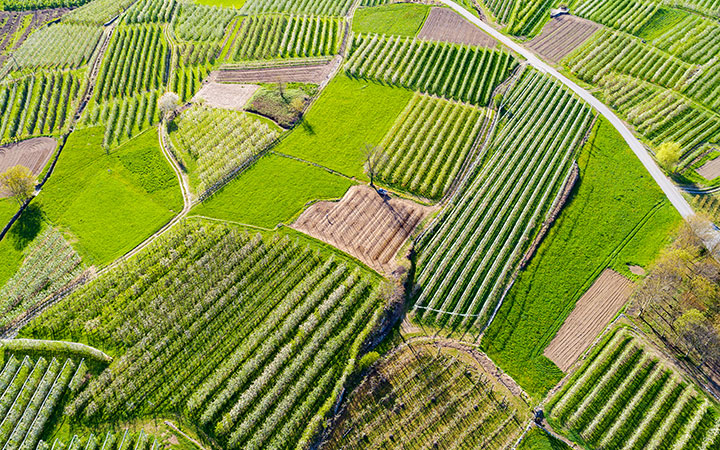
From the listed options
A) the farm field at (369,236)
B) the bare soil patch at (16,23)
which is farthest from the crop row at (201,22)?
the bare soil patch at (16,23)

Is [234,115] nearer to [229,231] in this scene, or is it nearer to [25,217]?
[229,231]

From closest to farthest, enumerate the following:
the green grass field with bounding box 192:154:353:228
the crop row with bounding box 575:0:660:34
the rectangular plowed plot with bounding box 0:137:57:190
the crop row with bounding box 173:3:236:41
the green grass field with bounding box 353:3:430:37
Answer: the green grass field with bounding box 192:154:353:228, the rectangular plowed plot with bounding box 0:137:57:190, the crop row with bounding box 575:0:660:34, the green grass field with bounding box 353:3:430:37, the crop row with bounding box 173:3:236:41

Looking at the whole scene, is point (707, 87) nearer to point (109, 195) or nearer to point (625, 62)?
point (625, 62)

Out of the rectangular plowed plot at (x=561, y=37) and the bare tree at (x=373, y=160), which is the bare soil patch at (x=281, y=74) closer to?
the bare tree at (x=373, y=160)

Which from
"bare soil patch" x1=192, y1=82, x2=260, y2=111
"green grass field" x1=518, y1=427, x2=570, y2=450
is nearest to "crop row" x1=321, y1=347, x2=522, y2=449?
"green grass field" x1=518, y1=427, x2=570, y2=450

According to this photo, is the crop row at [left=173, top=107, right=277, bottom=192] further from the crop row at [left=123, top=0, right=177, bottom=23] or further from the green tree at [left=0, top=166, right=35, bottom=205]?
the crop row at [left=123, top=0, right=177, bottom=23]

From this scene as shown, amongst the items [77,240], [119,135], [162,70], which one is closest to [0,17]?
[162,70]
